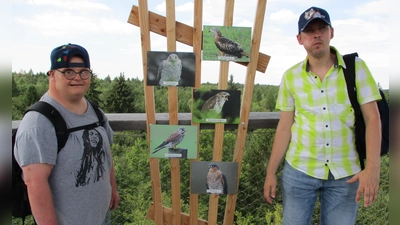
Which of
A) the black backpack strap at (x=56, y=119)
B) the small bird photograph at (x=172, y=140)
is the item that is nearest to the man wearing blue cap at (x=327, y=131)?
the small bird photograph at (x=172, y=140)

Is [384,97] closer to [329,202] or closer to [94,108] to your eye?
[329,202]

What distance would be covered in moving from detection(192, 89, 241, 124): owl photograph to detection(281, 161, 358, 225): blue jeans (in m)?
0.53

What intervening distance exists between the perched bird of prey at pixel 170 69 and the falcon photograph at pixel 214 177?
663 mm

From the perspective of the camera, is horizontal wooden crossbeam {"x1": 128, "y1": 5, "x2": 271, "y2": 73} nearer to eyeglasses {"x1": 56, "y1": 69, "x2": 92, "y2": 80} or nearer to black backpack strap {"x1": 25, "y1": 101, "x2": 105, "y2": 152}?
eyeglasses {"x1": 56, "y1": 69, "x2": 92, "y2": 80}

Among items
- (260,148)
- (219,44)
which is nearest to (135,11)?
(219,44)

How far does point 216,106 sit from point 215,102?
3 centimetres

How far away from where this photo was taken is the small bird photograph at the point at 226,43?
83.4 inches

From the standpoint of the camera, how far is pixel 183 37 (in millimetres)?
2141

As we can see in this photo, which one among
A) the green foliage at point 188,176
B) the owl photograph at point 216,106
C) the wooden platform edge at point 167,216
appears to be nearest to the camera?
the owl photograph at point 216,106

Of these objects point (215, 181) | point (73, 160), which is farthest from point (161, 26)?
point (215, 181)

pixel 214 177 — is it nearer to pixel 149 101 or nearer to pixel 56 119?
pixel 149 101

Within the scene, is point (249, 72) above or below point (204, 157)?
above

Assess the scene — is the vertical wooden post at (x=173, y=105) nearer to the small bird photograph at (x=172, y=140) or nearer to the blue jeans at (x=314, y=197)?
the small bird photograph at (x=172, y=140)

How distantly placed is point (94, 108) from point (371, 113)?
5.14 feet
